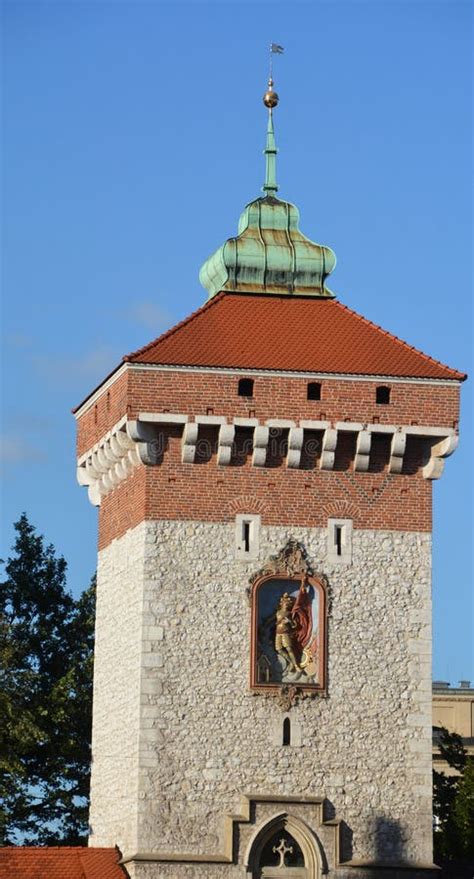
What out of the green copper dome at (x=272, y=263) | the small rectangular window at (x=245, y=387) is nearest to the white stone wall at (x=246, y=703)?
the small rectangular window at (x=245, y=387)

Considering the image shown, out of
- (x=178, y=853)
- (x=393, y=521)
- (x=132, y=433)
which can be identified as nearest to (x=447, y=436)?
(x=393, y=521)

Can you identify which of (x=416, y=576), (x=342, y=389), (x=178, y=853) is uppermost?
(x=342, y=389)

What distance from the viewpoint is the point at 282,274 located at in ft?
148

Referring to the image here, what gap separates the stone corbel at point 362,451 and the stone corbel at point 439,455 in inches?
39.6

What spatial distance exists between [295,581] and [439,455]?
3077 millimetres

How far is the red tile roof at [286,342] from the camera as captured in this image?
4306 cm

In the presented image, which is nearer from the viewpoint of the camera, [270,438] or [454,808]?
[270,438]

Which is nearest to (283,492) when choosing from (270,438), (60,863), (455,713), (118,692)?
(270,438)

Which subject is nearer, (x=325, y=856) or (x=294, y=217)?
(x=325, y=856)

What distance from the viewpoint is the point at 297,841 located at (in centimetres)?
4181

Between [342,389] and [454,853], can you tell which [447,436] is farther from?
[454,853]

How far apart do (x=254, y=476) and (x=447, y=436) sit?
122 inches

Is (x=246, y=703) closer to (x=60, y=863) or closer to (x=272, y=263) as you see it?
(x=60, y=863)

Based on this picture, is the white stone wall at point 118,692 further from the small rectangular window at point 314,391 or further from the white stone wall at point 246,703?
the small rectangular window at point 314,391
